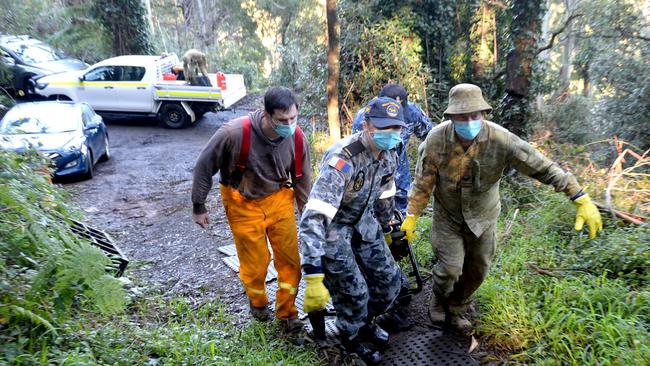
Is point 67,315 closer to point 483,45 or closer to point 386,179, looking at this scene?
point 386,179

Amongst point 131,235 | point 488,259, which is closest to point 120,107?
point 131,235

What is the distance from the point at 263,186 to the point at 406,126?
68.8 inches

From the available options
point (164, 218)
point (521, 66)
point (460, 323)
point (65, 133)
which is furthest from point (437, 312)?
point (65, 133)

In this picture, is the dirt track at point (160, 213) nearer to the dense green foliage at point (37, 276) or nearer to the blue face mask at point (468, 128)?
the dense green foliage at point (37, 276)

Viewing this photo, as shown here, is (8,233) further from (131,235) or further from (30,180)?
(131,235)

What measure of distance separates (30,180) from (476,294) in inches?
141

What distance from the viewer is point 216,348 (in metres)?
3.38

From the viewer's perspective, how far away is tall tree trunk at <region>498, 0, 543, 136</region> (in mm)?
7582

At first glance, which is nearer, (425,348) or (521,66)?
(425,348)

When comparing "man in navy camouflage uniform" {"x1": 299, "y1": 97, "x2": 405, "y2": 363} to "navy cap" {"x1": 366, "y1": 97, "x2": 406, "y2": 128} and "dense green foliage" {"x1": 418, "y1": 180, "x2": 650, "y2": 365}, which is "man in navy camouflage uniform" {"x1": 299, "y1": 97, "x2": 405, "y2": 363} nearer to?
"navy cap" {"x1": 366, "y1": 97, "x2": 406, "y2": 128}

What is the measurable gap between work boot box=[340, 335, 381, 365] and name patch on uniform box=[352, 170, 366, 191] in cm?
111

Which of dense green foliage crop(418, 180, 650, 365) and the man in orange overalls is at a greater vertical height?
the man in orange overalls

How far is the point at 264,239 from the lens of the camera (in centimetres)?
→ 366

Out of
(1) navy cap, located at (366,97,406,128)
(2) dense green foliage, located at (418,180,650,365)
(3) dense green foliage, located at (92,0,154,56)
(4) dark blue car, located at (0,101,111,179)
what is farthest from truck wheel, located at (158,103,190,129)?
(1) navy cap, located at (366,97,406,128)
